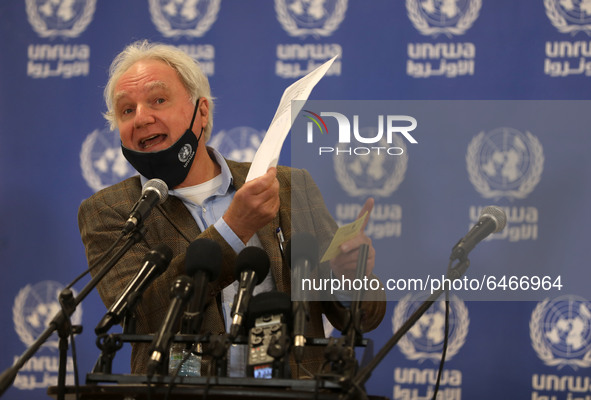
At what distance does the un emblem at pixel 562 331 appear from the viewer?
292 centimetres

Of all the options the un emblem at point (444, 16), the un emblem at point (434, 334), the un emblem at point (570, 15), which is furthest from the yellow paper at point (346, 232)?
the un emblem at point (570, 15)

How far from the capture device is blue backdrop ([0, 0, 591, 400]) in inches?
110

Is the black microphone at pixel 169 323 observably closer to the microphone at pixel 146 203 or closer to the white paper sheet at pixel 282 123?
the microphone at pixel 146 203

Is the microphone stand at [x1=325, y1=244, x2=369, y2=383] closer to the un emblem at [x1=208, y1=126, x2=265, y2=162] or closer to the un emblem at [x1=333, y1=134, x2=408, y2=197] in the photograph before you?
the un emblem at [x1=333, y1=134, x2=408, y2=197]

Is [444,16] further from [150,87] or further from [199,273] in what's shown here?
[199,273]

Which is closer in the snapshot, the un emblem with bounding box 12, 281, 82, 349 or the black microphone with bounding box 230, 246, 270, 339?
the black microphone with bounding box 230, 246, 270, 339

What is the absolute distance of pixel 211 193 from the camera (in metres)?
2.64

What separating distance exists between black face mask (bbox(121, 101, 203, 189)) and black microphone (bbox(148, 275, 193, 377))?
0.87 m

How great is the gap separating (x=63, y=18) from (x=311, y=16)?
121cm

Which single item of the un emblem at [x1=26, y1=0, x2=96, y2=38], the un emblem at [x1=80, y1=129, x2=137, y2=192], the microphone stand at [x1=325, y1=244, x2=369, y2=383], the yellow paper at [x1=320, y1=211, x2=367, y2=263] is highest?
the un emblem at [x1=26, y1=0, x2=96, y2=38]

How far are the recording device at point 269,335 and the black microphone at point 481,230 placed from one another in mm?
473

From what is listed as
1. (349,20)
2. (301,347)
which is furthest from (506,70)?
(301,347)

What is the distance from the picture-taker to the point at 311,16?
10.9ft

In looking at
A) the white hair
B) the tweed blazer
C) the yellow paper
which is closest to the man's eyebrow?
the white hair
